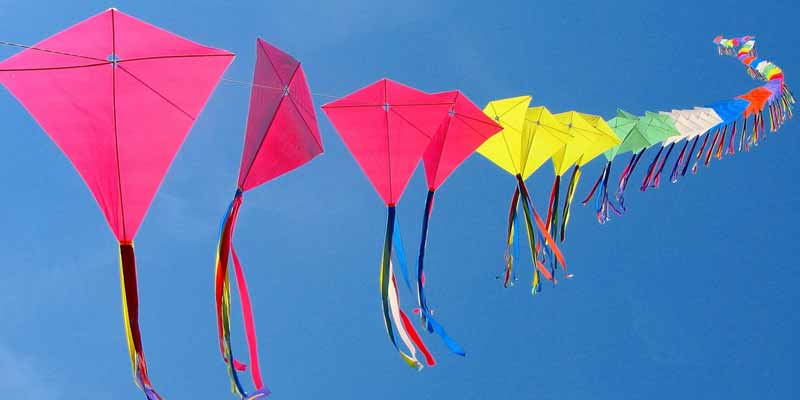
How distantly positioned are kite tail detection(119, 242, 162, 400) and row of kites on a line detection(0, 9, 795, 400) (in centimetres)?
1

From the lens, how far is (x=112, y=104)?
8.10 metres

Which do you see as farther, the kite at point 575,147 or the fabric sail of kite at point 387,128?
the kite at point 575,147

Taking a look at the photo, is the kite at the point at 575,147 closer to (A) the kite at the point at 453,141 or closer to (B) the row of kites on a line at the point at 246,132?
(B) the row of kites on a line at the point at 246,132

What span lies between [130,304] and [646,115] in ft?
44.1

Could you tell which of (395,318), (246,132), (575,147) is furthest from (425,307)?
(575,147)

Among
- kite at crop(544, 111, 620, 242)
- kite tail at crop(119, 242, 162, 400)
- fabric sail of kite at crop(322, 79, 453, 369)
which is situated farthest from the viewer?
kite at crop(544, 111, 620, 242)

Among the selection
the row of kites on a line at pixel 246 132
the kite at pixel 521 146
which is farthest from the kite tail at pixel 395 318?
the kite at pixel 521 146

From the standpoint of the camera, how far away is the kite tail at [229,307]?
809 cm

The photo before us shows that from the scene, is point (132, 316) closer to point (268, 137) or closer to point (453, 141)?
point (268, 137)

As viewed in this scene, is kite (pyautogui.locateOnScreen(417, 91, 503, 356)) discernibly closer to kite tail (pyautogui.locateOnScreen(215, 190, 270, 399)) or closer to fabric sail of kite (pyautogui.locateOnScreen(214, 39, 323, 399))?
fabric sail of kite (pyautogui.locateOnScreen(214, 39, 323, 399))

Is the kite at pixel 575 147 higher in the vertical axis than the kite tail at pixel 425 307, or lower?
higher

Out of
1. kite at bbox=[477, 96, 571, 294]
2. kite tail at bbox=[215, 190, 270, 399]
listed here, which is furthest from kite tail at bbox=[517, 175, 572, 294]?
kite tail at bbox=[215, 190, 270, 399]

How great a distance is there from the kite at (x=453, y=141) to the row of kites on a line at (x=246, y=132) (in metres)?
0.02

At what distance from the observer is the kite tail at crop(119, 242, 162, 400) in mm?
7184
